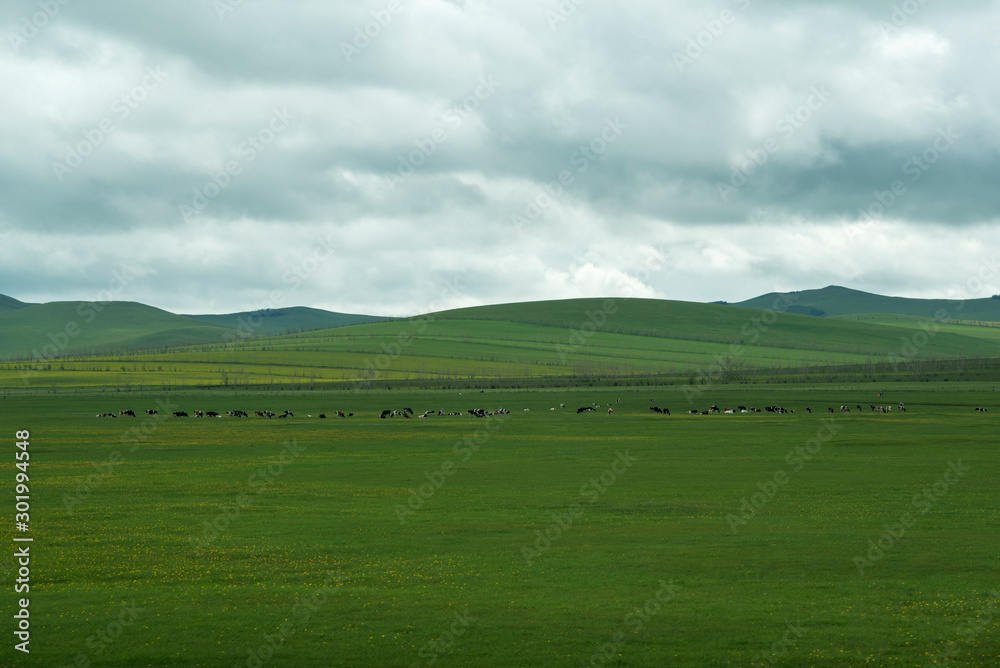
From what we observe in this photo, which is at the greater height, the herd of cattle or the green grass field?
the herd of cattle

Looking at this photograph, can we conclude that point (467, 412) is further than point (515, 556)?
Yes

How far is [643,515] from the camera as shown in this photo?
1331 inches

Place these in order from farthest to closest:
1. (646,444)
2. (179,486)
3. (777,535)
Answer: (646,444)
(179,486)
(777,535)

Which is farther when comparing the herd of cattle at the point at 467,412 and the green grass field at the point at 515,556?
the herd of cattle at the point at 467,412

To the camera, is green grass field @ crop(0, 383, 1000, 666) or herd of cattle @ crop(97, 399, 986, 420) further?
herd of cattle @ crop(97, 399, 986, 420)

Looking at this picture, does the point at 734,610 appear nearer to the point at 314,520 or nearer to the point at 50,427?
the point at 314,520

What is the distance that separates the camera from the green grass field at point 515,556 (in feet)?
61.5

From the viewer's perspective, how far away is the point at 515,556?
2662 cm

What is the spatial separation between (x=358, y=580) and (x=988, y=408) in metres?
98.7

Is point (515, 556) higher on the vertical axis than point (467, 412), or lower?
lower

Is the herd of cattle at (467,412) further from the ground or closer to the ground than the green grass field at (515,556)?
further from the ground

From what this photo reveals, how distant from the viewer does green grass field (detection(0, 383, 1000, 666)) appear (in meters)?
18.8

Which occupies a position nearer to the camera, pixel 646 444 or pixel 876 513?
pixel 876 513

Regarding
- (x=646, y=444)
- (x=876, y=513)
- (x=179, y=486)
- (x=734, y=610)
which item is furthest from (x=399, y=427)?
(x=734, y=610)
